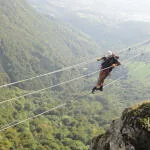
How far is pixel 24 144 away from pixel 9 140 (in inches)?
185

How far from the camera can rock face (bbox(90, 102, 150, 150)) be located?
1298 centimetres

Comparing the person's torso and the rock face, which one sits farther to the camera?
the person's torso

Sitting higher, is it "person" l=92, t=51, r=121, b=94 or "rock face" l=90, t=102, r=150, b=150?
"person" l=92, t=51, r=121, b=94

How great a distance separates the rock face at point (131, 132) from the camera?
12984 mm

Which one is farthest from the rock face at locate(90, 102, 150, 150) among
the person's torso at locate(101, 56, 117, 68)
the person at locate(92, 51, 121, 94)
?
the person's torso at locate(101, 56, 117, 68)

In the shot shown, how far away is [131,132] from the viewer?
44.6 ft

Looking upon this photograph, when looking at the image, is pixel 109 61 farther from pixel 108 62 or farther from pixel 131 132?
pixel 131 132

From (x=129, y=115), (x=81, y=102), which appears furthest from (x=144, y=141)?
(x=81, y=102)

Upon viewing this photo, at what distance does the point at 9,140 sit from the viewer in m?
96.8

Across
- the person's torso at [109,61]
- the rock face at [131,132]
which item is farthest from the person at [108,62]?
the rock face at [131,132]

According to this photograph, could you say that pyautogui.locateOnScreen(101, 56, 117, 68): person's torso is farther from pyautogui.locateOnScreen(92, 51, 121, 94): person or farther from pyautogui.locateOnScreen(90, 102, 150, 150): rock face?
pyautogui.locateOnScreen(90, 102, 150, 150): rock face

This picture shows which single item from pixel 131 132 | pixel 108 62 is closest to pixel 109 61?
pixel 108 62

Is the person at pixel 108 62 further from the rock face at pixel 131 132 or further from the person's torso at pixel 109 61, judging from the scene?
the rock face at pixel 131 132

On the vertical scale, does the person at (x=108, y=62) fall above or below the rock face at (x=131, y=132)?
above
